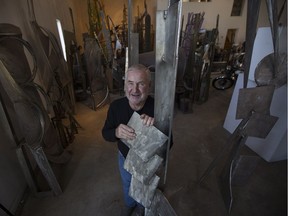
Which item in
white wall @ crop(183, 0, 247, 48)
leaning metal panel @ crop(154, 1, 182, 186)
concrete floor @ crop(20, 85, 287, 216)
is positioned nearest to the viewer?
leaning metal panel @ crop(154, 1, 182, 186)

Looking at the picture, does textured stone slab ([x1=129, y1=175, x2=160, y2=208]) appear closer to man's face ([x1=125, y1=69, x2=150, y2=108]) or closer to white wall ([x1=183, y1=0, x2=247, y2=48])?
man's face ([x1=125, y1=69, x2=150, y2=108])

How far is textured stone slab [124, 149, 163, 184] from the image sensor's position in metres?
0.72

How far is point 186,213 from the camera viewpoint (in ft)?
5.00

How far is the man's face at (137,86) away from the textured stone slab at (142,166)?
346 millimetres

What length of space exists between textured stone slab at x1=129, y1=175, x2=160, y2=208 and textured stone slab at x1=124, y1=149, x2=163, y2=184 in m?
0.03

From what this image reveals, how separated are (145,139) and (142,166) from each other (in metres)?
0.14

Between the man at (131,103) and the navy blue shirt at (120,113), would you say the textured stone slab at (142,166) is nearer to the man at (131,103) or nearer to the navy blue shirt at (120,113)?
the man at (131,103)

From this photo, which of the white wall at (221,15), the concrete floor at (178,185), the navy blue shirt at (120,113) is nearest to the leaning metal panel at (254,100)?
the navy blue shirt at (120,113)

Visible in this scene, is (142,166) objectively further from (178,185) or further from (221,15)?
(221,15)

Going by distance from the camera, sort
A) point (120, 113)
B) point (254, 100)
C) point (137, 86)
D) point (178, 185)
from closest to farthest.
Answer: point (137, 86), point (120, 113), point (254, 100), point (178, 185)

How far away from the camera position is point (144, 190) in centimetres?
84

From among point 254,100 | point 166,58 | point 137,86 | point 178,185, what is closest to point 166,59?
point 166,58

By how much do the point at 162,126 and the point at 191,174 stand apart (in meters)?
1.47

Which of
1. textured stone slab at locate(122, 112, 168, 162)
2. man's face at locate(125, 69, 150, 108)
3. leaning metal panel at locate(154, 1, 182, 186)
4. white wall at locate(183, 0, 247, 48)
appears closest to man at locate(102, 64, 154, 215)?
man's face at locate(125, 69, 150, 108)
